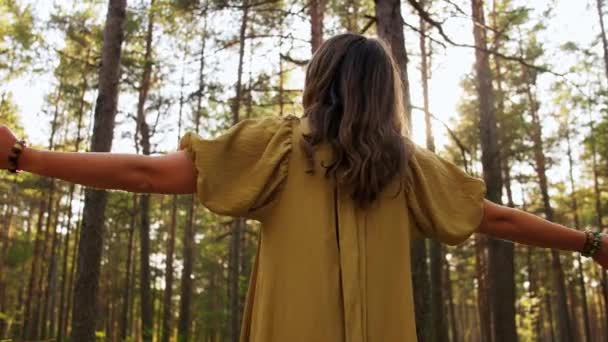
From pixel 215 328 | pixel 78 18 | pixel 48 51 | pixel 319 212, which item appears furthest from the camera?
pixel 215 328

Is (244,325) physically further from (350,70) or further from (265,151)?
(350,70)

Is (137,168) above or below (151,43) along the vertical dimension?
below

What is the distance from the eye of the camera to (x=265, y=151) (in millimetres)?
1605

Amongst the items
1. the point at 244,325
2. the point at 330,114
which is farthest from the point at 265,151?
the point at 244,325

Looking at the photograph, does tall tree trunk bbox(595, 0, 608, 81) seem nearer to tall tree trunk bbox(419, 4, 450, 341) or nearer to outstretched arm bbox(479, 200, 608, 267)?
tall tree trunk bbox(419, 4, 450, 341)

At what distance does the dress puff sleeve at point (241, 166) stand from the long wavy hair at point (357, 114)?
94mm

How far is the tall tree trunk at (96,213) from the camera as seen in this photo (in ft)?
24.2

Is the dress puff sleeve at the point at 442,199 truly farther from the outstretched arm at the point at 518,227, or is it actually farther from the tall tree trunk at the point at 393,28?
the tall tree trunk at the point at 393,28

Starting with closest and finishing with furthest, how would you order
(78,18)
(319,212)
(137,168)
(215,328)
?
1. (137,168)
2. (319,212)
3. (78,18)
4. (215,328)

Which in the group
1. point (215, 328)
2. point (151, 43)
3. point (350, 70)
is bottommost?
point (215, 328)

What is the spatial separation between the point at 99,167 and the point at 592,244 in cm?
176

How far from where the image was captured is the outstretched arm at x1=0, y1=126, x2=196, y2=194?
1.44 metres

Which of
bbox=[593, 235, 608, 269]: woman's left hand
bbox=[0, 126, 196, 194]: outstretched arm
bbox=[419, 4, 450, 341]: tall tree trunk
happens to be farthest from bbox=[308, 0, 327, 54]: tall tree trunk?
bbox=[0, 126, 196, 194]: outstretched arm

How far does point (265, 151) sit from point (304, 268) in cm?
35
